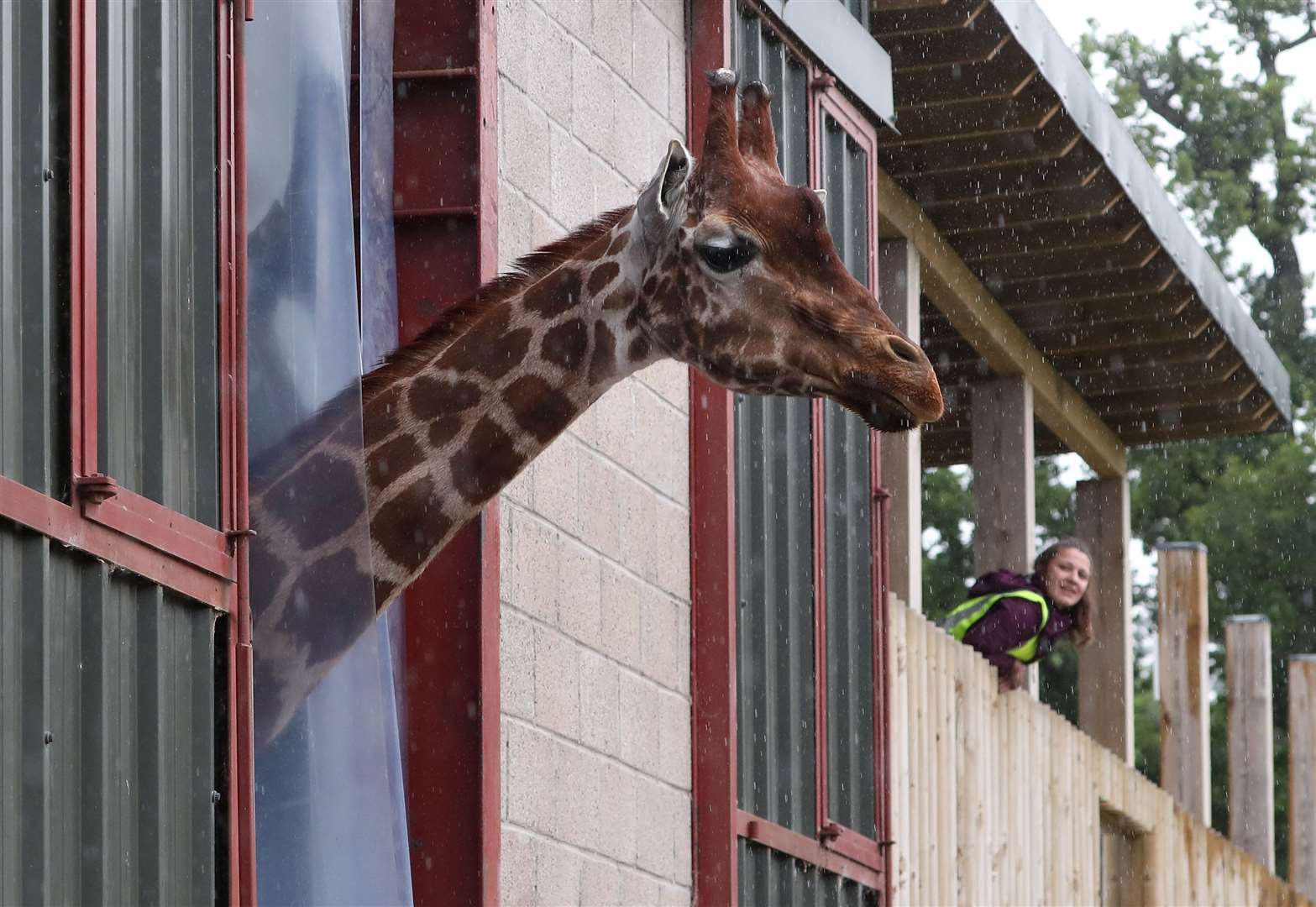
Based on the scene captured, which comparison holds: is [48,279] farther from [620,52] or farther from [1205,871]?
[1205,871]

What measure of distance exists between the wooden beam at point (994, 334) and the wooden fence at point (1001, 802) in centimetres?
257

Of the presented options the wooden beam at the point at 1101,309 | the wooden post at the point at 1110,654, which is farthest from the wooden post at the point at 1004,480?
the wooden post at the point at 1110,654

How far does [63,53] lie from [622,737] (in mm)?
3998

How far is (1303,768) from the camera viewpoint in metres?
19.1

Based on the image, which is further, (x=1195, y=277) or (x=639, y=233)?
(x=1195, y=277)

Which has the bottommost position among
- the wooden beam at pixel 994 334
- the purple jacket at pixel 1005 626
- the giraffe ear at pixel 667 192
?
the giraffe ear at pixel 667 192

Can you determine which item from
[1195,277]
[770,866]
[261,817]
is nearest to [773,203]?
[261,817]

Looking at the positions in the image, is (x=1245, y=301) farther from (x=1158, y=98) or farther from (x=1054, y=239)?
(x=1054, y=239)

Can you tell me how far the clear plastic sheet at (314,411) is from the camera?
19.8 ft

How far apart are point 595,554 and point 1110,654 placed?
9249mm

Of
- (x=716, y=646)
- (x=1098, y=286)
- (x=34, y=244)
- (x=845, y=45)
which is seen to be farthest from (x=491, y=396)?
(x=1098, y=286)

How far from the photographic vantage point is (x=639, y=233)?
677 cm

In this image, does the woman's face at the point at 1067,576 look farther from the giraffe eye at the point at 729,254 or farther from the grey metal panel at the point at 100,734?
the grey metal panel at the point at 100,734

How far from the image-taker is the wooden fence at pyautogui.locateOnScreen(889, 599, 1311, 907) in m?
11.3
